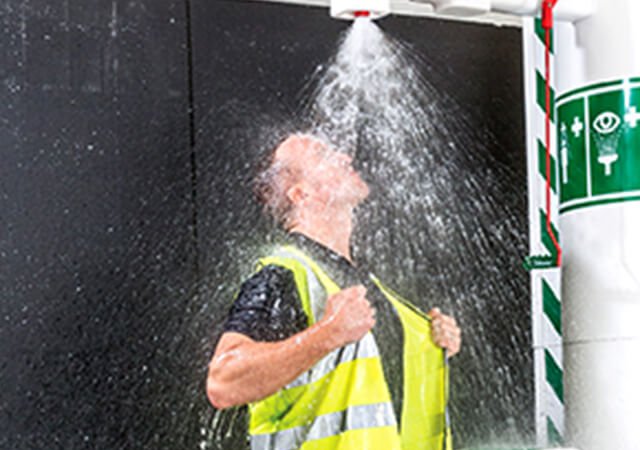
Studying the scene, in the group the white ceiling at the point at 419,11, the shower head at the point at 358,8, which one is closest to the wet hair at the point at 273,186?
the white ceiling at the point at 419,11

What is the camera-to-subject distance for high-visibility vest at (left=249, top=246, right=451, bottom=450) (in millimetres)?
2090

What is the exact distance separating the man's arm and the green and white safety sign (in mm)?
477

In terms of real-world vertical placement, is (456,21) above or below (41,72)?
above

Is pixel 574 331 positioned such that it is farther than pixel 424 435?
No

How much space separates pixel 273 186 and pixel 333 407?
0.51 m

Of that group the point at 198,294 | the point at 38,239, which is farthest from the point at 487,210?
the point at 38,239

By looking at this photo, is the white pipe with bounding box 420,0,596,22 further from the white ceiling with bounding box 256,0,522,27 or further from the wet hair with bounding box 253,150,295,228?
the wet hair with bounding box 253,150,295,228

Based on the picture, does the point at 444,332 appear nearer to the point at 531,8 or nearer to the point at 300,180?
the point at 300,180

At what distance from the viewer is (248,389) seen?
2.09 meters

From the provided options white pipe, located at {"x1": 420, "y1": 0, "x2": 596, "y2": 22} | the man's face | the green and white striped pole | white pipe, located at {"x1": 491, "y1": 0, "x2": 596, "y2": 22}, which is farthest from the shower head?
the green and white striped pole

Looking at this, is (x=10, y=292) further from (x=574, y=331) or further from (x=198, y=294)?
(x=574, y=331)

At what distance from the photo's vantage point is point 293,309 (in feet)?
6.96

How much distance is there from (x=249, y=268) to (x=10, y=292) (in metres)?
0.50

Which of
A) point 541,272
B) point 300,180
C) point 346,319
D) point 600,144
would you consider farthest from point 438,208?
point 600,144
